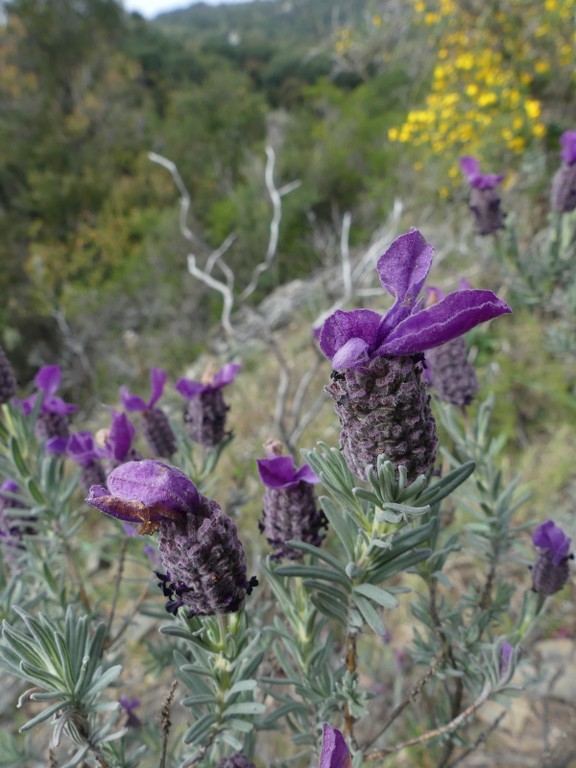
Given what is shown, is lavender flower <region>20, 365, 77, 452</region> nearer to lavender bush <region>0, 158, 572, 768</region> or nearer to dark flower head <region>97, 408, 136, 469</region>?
A: lavender bush <region>0, 158, 572, 768</region>

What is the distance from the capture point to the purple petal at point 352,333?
560mm

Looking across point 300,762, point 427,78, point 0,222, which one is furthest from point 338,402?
point 0,222

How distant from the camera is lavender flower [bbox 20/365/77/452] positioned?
53.6 inches

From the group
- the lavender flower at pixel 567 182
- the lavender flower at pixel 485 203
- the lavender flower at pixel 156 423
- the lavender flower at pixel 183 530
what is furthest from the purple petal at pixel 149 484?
the lavender flower at pixel 567 182

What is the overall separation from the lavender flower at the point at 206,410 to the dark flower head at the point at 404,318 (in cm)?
81

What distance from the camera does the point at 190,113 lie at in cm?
1478

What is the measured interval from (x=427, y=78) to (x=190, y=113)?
8.57 m

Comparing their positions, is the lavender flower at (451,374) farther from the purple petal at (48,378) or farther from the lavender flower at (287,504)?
the purple petal at (48,378)

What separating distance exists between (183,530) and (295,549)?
0.24m

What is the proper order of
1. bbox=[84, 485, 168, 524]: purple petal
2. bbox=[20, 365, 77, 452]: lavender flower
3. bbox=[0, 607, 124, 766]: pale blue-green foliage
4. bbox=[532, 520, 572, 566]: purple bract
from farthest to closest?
1. bbox=[20, 365, 77, 452]: lavender flower
2. bbox=[532, 520, 572, 566]: purple bract
3. bbox=[0, 607, 124, 766]: pale blue-green foliage
4. bbox=[84, 485, 168, 524]: purple petal

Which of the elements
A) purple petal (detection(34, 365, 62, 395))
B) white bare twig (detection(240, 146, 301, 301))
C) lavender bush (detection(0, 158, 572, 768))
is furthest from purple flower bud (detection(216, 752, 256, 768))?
white bare twig (detection(240, 146, 301, 301))

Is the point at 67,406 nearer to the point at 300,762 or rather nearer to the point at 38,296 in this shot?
the point at 300,762

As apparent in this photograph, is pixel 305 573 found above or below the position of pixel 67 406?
below

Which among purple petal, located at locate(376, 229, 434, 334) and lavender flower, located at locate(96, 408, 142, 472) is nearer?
purple petal, located at locate(376, 229, 434, 334)
